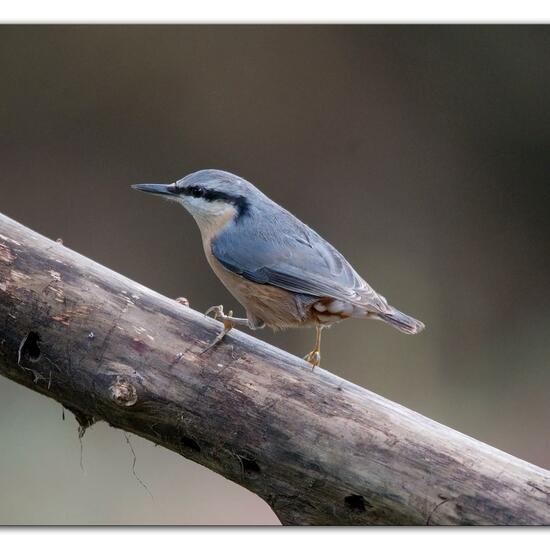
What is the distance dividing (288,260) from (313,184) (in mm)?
1952

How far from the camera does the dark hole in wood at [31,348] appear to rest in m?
2.41

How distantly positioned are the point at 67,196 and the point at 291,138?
120 cm

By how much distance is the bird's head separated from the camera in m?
2.72

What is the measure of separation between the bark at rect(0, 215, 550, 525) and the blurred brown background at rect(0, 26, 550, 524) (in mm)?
703

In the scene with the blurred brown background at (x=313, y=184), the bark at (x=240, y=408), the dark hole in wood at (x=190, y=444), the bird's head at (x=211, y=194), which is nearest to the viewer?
the bark at (x=240, y=408)

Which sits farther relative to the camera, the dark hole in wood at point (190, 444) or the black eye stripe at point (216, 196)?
the black eye stripe at point (216, 196)

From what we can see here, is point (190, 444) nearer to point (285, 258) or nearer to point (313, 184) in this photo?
point (285, 258)

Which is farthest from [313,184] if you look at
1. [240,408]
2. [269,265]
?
[240,408]

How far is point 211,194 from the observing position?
8.98 ft

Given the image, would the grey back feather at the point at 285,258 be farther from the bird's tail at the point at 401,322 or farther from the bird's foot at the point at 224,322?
the bird's foot at the point at 224,322

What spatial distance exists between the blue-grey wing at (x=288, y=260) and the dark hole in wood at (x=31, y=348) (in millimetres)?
621

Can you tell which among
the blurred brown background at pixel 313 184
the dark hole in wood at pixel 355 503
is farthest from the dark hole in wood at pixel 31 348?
the dark hole in wood at pixel 355 503

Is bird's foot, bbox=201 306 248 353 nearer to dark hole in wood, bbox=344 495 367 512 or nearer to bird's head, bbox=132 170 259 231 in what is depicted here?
bird's head, bbox=132 170 259 231
